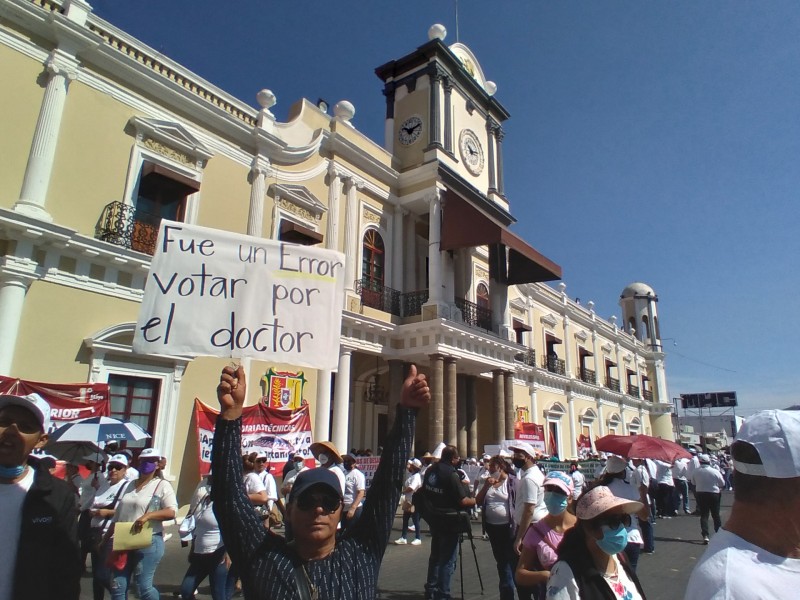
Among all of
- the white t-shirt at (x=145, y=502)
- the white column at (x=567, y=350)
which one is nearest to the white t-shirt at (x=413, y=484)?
the white t-shirt at (x=145, y=502)

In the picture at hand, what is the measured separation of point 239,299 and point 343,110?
14232 millimetres

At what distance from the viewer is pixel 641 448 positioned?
932 cm

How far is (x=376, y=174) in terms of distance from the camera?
680 inches

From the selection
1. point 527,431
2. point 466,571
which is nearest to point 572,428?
point 527,431

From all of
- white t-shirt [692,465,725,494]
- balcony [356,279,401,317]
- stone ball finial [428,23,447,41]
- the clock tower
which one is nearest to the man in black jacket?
white t-shirt [692,465,725,494]

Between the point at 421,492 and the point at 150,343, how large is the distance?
4.00m

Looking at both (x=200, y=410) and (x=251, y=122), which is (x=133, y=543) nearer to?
(x=200, y=410)

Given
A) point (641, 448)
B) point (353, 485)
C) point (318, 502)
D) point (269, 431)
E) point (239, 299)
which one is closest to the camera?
point (318, 502)

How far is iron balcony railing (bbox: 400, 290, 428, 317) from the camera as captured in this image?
17080mm

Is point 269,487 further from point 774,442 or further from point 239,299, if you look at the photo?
point 774,442

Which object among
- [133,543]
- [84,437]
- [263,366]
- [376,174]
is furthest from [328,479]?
[376,174]

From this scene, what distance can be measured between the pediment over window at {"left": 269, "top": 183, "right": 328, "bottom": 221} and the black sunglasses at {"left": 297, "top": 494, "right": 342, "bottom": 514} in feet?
41.5

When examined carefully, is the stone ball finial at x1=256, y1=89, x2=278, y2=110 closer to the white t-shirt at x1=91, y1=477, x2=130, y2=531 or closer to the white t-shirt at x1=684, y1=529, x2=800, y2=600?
the white t-shirt at x1=91, y1=477, x2=130, y2=531

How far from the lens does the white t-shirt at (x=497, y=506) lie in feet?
19.4
